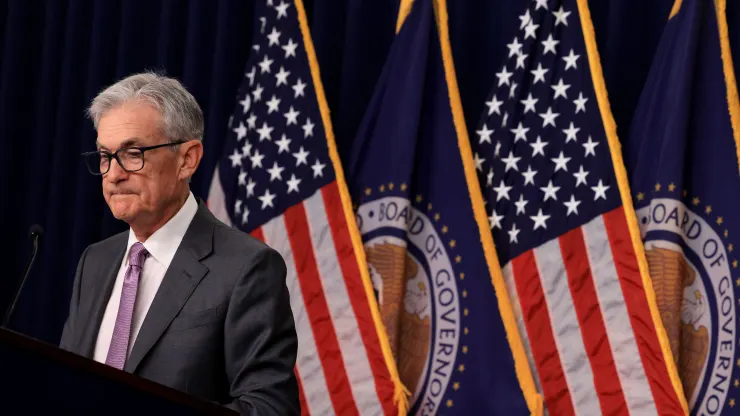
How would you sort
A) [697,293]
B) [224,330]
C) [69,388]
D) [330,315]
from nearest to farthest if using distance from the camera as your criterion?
[69,388], [224,330], [697,293], [330,315]

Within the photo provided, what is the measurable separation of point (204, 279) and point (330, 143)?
1.94m

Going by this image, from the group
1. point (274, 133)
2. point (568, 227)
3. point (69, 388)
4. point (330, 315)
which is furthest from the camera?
point (274, 133)

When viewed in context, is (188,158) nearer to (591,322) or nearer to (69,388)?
(69,388)

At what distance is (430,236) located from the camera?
3.71 meters

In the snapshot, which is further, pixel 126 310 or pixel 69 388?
pixel 126 310

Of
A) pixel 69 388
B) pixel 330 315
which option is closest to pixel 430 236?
pixel 330 315

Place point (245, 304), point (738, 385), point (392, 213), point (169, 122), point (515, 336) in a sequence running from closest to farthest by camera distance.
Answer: point (245, 304) < point (169, 122) < point (738, 385) < point (515, 336) < point (392, 213)

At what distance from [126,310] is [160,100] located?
43 centimetres

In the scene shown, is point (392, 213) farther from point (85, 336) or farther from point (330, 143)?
point (85, 336)

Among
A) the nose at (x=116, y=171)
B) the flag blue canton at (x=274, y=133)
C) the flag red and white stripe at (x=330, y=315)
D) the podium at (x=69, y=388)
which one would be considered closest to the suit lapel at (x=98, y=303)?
the nose at (x=116, y=171)

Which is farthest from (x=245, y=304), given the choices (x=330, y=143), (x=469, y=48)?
(x=469, y=48)

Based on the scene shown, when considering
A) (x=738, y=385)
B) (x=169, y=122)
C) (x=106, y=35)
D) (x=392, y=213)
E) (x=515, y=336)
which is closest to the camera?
(x=169, y=122)

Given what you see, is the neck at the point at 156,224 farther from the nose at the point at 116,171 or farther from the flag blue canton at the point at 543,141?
the flag blue canton at the point at 543,141

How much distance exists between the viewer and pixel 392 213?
3.69 metres
